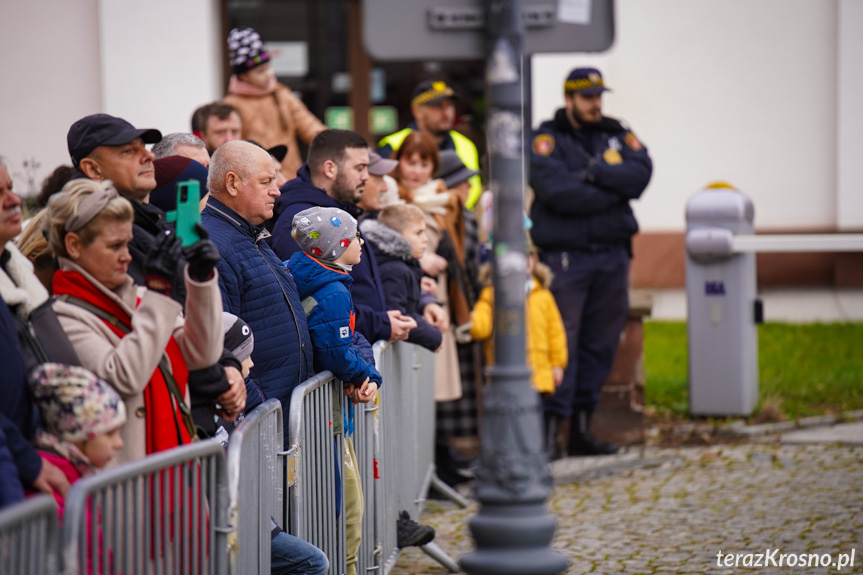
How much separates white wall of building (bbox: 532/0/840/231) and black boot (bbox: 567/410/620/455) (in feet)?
20.6

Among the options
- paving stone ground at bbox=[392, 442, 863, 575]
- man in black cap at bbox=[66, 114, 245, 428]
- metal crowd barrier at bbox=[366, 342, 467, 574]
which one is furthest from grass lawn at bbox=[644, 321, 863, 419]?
man in black cap at bbox=[66, 114, 245, 428]

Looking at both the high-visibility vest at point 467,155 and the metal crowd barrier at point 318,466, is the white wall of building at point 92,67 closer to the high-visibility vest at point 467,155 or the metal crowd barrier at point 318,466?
the high-visibility vest at point 467,155

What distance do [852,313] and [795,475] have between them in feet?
22.7

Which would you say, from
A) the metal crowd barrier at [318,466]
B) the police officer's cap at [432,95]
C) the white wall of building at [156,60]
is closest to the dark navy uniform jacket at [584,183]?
the police officer's cap at [432,95]

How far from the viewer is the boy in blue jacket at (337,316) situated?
446 cm

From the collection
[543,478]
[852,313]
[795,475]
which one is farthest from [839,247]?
[543,478]

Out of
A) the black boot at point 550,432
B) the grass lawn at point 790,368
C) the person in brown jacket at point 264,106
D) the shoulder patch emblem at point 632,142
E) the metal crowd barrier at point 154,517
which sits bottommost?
the grass lawn at point 790,368

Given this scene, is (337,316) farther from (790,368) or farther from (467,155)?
(790,368)

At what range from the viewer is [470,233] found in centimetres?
805

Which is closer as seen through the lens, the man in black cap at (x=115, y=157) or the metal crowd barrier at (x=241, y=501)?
the metal crowd barrier at (x=241, y=501)

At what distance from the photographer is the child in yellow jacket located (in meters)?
7.72

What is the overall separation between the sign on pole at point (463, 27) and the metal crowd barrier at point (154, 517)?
120 cm

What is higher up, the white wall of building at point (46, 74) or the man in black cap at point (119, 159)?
the white wall of building at point (46, 74)

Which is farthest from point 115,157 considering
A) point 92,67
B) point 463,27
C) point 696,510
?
point 92,67
